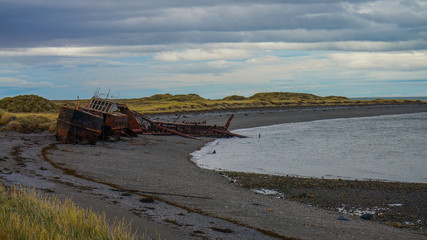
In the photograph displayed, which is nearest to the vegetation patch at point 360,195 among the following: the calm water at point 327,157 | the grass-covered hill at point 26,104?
the calm water at point 327,157

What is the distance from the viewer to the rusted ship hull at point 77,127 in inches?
995

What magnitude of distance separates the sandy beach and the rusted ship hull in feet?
14.3

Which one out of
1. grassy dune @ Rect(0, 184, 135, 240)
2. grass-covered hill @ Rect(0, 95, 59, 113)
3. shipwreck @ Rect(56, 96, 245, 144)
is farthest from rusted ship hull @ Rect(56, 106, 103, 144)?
grass-covered hill @ Rect(0, 95, 59, 113)

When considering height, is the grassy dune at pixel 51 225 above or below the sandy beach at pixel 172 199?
above

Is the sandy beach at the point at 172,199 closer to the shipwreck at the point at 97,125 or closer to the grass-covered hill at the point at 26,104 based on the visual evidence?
the shipwreck at the point at 97,125

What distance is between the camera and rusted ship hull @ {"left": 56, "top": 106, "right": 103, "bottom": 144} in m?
25.3

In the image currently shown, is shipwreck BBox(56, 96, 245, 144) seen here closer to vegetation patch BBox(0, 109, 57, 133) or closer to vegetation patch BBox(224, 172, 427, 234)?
vegetation patch BBox(0, 109, 57, 133)

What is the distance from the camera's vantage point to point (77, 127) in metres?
25.4

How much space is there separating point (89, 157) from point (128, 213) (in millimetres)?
10797

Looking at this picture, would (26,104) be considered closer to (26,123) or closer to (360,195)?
(26,123)

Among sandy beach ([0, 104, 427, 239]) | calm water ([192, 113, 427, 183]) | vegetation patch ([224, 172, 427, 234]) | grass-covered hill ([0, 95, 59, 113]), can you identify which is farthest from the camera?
grass-covered hill ([0, 95, 59, 113])

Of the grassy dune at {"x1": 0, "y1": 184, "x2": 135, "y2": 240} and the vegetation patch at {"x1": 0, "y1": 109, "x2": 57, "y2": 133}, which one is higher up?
the vegetation patch at {"x1": 0, "y1": 109, "x2": 57, "y2": 133}

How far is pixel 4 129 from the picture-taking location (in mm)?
28406

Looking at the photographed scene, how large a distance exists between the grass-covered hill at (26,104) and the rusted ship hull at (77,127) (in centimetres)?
2665
